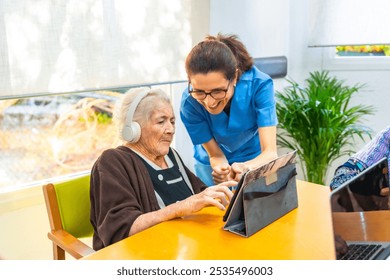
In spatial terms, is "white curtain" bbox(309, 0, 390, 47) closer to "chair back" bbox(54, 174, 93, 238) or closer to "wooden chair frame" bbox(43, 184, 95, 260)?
"chair back" bbox(54, 174, 93, 238)

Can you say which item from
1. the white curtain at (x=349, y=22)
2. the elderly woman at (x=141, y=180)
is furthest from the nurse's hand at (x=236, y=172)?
the white curtain at (x=349, y=22)

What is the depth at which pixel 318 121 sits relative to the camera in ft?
11.0

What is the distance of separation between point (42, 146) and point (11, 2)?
2.72 feet

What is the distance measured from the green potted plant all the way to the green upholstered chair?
73.5 inches

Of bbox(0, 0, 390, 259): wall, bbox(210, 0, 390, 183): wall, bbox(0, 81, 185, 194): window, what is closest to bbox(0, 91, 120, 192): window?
bbox(0, 81, 185, 194): window

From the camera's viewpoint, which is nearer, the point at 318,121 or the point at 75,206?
the point at 75,206

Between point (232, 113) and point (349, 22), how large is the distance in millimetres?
1729

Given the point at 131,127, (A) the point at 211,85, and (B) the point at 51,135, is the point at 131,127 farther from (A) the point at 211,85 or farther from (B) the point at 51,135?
(B) the point at 51,135

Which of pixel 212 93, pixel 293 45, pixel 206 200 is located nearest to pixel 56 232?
pixel 206 200

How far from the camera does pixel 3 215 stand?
2.54 metres

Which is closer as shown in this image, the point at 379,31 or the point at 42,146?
the point at 42,146

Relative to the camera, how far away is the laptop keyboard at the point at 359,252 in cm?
121
